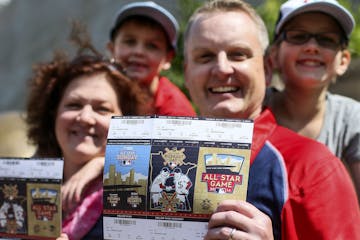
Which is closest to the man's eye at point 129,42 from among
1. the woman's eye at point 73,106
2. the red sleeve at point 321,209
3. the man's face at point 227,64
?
the woman's eye at point 73,106

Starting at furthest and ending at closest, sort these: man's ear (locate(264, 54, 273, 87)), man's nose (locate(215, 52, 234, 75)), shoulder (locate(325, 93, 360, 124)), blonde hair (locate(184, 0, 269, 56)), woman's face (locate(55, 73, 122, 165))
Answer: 1. shoulder (locate(325, 93, 360, 124))
2. woman's face (locate(55, 73, 122, 165))
3. man's ear (locate(264, 54, 273, 87))
4. blonde hair (locate(184, 0, 269, 56))
5. man's nose (locate(215, 52, 234, 75))

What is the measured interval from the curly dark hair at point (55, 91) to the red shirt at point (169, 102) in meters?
0.56

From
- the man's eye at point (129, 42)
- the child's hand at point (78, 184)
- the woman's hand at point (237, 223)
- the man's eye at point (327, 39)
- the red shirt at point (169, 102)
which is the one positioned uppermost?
the man's eye at point (327, 39)

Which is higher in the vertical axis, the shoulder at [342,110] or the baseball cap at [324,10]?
the baseball cap at [324,10]

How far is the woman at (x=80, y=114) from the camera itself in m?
2.70

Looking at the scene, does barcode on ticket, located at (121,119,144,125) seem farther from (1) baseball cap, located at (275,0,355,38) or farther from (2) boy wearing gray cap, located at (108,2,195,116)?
(2) boy wearing gray cap, located at (108,2,195,116)

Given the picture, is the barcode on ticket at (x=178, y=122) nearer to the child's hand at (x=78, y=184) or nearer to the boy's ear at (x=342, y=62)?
the child's hand at (x=78, y=184)

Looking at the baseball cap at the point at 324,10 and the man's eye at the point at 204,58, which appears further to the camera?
the baseball cap at the point at 324,10

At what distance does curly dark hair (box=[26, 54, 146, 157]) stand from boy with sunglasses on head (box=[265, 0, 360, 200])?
78 centimetres

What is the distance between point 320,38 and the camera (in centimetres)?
327

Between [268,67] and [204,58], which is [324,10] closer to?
[268,67]

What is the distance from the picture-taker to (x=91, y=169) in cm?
278

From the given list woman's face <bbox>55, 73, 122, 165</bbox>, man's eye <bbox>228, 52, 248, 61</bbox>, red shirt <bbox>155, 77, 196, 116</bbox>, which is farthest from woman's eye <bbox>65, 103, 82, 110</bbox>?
red shirt <bbox>155, 77, 196, 116</bbox>

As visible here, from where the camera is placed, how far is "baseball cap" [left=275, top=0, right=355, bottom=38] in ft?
10.4
